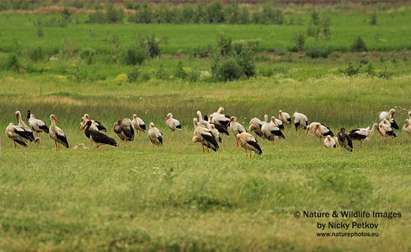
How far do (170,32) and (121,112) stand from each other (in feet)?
98.6

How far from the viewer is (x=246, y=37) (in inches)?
2103

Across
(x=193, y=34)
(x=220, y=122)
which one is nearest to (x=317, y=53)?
(x=193, y=34)

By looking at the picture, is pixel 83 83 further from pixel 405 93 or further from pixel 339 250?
pixel 339 250

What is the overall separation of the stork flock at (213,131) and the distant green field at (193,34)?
987 inches

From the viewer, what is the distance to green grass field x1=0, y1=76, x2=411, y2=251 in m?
13.4

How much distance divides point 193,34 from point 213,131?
34529mm

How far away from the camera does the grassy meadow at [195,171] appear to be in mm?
13570

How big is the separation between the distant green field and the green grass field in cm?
2608

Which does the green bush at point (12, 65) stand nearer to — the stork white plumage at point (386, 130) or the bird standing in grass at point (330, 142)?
the stork white plumage at point (386, 130)

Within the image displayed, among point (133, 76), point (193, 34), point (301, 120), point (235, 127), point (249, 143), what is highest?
point (249, 143)

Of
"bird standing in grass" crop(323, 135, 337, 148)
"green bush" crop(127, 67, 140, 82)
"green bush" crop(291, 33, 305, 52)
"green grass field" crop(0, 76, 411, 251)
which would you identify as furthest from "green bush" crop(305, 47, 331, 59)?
"bird standing in grass" crop(323, 135, 337, 148)

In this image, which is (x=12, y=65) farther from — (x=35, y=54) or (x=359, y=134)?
(x=359, y=134)

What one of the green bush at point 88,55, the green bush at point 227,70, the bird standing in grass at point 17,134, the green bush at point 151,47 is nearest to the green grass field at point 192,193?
the bird standing in grass at point 17,134

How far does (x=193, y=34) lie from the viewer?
55781 millimetres
